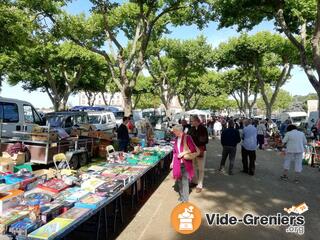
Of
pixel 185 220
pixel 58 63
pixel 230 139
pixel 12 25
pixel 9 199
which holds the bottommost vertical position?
pixel 185 220

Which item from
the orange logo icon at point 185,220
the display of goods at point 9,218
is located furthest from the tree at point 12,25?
the display of goods at point 9,218

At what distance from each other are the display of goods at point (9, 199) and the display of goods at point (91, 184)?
1.02 m

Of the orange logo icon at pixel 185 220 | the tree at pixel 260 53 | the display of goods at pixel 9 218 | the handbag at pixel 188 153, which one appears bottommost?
the orange logo icon at pixel 185 220

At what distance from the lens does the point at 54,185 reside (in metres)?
5.84

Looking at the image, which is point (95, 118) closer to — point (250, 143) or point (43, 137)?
point (43, 137)

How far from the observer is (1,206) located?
4.52 m

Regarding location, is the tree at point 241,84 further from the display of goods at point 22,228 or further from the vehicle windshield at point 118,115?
the display of goods at point 22,228

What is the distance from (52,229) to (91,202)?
1.10 meters

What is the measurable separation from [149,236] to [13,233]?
2.49m

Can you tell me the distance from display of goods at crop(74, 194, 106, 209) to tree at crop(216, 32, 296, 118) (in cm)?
2732

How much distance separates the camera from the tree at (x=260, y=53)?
30.4 m

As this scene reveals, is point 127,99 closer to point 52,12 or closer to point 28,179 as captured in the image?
point 52,12

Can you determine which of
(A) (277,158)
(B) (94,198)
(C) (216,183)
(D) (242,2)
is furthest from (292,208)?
(D) (242,2)

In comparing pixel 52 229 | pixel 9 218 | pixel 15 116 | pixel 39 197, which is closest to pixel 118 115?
pixel 15 116
